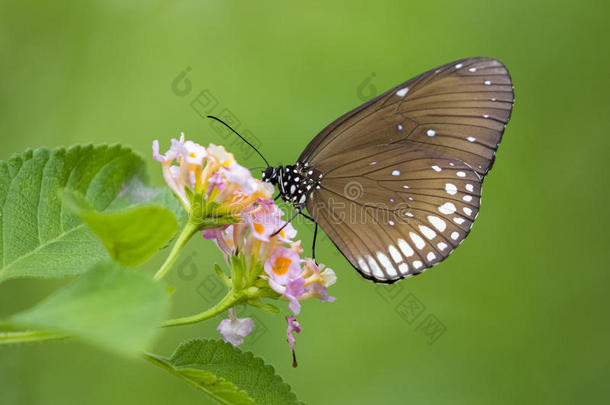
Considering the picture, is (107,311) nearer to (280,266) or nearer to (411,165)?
(280,266)

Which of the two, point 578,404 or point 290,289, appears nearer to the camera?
point 290,289

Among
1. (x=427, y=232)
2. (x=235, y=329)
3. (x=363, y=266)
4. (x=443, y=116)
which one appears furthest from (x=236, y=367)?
(x=443, y=116)

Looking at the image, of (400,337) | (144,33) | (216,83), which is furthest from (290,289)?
(144,33)

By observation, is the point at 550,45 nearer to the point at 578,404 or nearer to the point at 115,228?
the point at 578,404

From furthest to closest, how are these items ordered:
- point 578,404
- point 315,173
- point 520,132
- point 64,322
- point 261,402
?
point 520,132
point 578,404
point 315,173
point 261,402
point 64,322

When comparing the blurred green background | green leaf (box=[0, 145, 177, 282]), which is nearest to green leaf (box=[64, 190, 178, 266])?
green leaf (box=[0, 145, 177, 282])

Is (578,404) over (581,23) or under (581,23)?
under

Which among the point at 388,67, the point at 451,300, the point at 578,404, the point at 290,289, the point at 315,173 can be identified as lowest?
the point at 578,404
